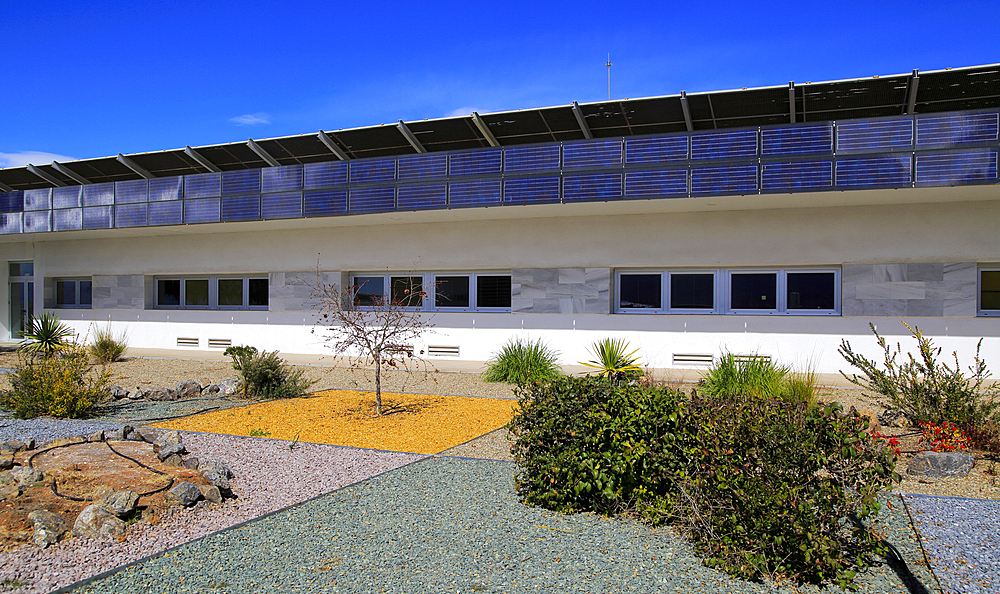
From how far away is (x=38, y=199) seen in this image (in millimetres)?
19422

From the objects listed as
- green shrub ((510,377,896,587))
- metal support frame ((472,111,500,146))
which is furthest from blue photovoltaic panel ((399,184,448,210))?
green shrub ((510,377,896,587))

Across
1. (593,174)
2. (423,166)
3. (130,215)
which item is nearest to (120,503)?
(593,174)

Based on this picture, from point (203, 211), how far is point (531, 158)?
9.26m

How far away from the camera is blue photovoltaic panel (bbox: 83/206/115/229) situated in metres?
18.4

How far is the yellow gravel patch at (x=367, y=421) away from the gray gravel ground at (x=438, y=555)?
2.28m

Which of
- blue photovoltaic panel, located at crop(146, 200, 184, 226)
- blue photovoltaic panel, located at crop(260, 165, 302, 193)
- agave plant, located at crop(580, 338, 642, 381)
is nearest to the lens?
agave plant, located at crop(580, 338, 642, 381)

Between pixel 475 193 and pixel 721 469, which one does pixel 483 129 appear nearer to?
pixel 475 193

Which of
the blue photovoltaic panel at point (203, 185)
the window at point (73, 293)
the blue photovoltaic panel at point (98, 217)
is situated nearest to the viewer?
the blue photovoltaic panel at point (203, 185)

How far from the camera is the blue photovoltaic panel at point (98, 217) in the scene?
1838 centimetres

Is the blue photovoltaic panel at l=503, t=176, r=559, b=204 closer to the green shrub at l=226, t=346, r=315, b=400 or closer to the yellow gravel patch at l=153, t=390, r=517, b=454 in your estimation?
the yellow gravel patch at l=153, t=390, r=517, b=454

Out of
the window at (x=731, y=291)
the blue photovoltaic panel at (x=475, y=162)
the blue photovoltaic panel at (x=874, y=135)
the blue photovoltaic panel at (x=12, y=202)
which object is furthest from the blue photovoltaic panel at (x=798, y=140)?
the blue photovoltaic panel at (x=12, y=202)

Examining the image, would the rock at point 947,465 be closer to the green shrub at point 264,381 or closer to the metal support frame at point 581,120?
the green shrub at point 264,381

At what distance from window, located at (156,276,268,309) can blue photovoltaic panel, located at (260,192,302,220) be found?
3.39 metres

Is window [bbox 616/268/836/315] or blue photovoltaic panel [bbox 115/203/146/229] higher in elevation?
blue photovoltaic panel [bbox 115/203/146/229]
